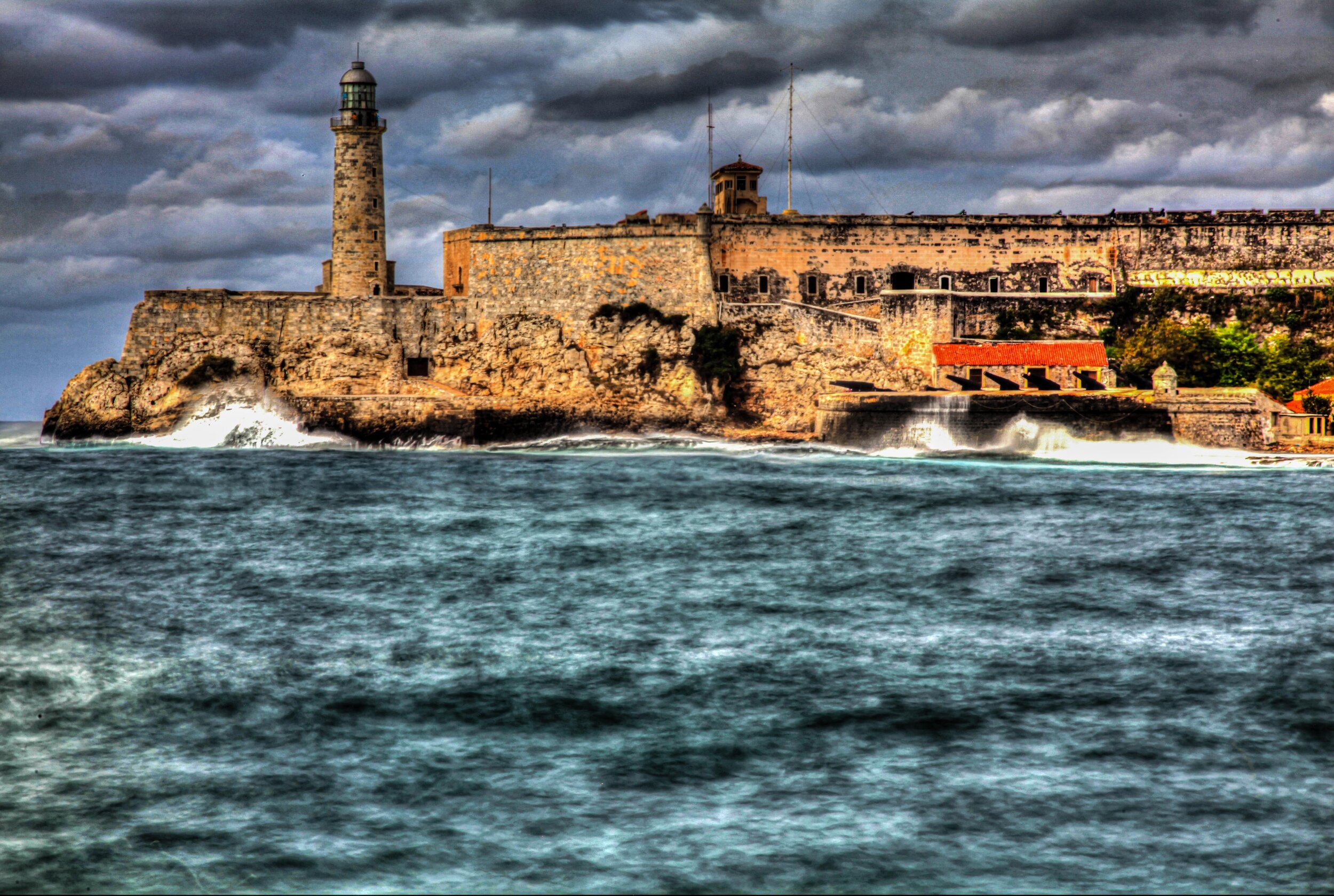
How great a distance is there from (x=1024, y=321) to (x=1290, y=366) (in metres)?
7.59

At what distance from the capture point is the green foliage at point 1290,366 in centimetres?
3722

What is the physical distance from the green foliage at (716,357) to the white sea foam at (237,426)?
10679 mm

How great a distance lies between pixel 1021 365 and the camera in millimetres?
37000

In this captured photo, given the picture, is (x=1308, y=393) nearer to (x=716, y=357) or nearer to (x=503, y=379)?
(x=716, y=357)

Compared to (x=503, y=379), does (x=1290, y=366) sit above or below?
above

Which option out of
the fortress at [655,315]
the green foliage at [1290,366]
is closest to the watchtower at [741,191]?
the fortress at [655,315]

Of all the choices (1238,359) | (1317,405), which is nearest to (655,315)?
(1238,359)

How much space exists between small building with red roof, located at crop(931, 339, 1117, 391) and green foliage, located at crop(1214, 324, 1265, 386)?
334 cm

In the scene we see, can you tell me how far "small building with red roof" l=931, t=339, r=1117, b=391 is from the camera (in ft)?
121

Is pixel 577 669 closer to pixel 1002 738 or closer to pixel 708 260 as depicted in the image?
pixel 1002 738

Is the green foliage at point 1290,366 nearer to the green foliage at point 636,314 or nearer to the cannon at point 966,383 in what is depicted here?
the cannon at point 966,383

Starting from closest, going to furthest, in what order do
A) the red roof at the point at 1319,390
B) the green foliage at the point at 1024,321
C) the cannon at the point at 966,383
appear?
the red roof at the point at 1319,390
the cannon at the point at 966,383
the green foliage at the point at 1024,321

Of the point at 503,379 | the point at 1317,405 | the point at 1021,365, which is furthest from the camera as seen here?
the point at 503,379

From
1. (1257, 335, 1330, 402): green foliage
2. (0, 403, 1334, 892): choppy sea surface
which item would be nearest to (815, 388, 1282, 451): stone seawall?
(1257, 335, 1330, 402): green foliage
